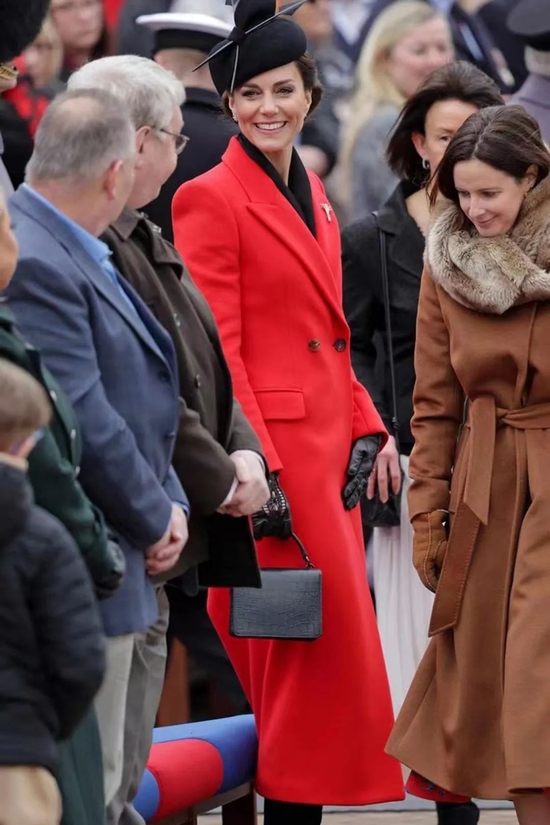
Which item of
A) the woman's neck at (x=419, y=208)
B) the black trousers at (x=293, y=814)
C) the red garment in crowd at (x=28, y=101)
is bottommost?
the black trousers at (x=293, y=814)

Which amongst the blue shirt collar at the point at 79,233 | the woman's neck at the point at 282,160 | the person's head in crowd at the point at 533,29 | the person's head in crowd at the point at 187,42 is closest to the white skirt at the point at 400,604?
the woman's neck at the point at 282,160

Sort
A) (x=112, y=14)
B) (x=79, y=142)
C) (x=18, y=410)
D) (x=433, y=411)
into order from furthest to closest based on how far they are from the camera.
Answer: (x=112, y=14), (x=433, y=411), (x=79, y=142), (x=18, y=410)

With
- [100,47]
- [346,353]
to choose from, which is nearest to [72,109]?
[346,353]

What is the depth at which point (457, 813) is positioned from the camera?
5.34 meters

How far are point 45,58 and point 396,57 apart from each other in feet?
4.69

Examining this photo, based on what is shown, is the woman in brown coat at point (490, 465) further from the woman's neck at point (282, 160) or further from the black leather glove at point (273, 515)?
→ the woman's neck at point (282, 160)

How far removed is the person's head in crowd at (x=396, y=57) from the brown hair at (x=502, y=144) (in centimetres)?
253

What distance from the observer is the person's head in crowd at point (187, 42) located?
247 inches

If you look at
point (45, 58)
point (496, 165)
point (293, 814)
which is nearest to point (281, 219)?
point (496, 165)

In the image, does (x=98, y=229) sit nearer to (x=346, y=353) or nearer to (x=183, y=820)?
(x=346, y=353)

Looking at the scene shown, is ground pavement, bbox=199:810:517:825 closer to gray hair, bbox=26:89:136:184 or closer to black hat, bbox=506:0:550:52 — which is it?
gray hair, bbox=26:89:136:184

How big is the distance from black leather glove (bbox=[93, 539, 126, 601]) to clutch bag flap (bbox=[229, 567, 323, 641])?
1.23 m

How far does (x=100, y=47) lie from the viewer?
695cm

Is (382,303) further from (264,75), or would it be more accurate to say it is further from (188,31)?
(188,31)
